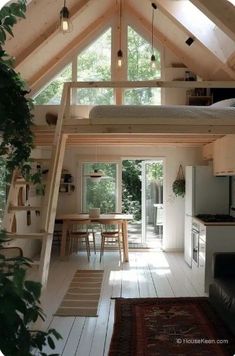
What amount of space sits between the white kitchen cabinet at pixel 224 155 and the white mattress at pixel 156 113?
1030 mm

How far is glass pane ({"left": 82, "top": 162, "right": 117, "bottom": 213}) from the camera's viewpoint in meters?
8.13

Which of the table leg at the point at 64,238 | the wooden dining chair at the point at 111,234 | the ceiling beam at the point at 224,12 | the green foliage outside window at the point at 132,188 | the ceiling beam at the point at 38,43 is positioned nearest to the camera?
the ceiling beam at the point at 224,12

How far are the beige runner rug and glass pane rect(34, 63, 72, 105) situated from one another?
3.37 m

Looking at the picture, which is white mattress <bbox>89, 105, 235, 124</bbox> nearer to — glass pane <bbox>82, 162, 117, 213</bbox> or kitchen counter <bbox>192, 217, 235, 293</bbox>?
kitchen counter <bbox>192, 217, 235, 293</bbox>

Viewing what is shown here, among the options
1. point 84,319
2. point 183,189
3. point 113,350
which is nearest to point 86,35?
point 183,189

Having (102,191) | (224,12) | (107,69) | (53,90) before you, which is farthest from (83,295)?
(107,69)

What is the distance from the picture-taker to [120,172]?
8.09 meters

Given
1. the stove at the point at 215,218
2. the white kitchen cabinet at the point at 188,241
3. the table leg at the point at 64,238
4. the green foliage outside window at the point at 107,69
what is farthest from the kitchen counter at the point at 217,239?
the green foliage outside window at the point at 107,69

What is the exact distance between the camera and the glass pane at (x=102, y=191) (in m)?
A: 8.13

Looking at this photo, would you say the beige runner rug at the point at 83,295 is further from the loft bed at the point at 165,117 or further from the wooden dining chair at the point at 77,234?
the loft bed at the point at 165,117

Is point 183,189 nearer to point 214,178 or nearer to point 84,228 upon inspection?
point 214,178

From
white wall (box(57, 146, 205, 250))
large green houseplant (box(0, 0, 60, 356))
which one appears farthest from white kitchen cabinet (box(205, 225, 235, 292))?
large green houseplant (box(0, 0, 60, 356))

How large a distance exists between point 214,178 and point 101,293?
2.75m

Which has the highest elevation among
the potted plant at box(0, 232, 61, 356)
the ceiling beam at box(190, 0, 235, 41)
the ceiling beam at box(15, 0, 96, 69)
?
the ceiling beam at box(15, 0, 96, 69)
